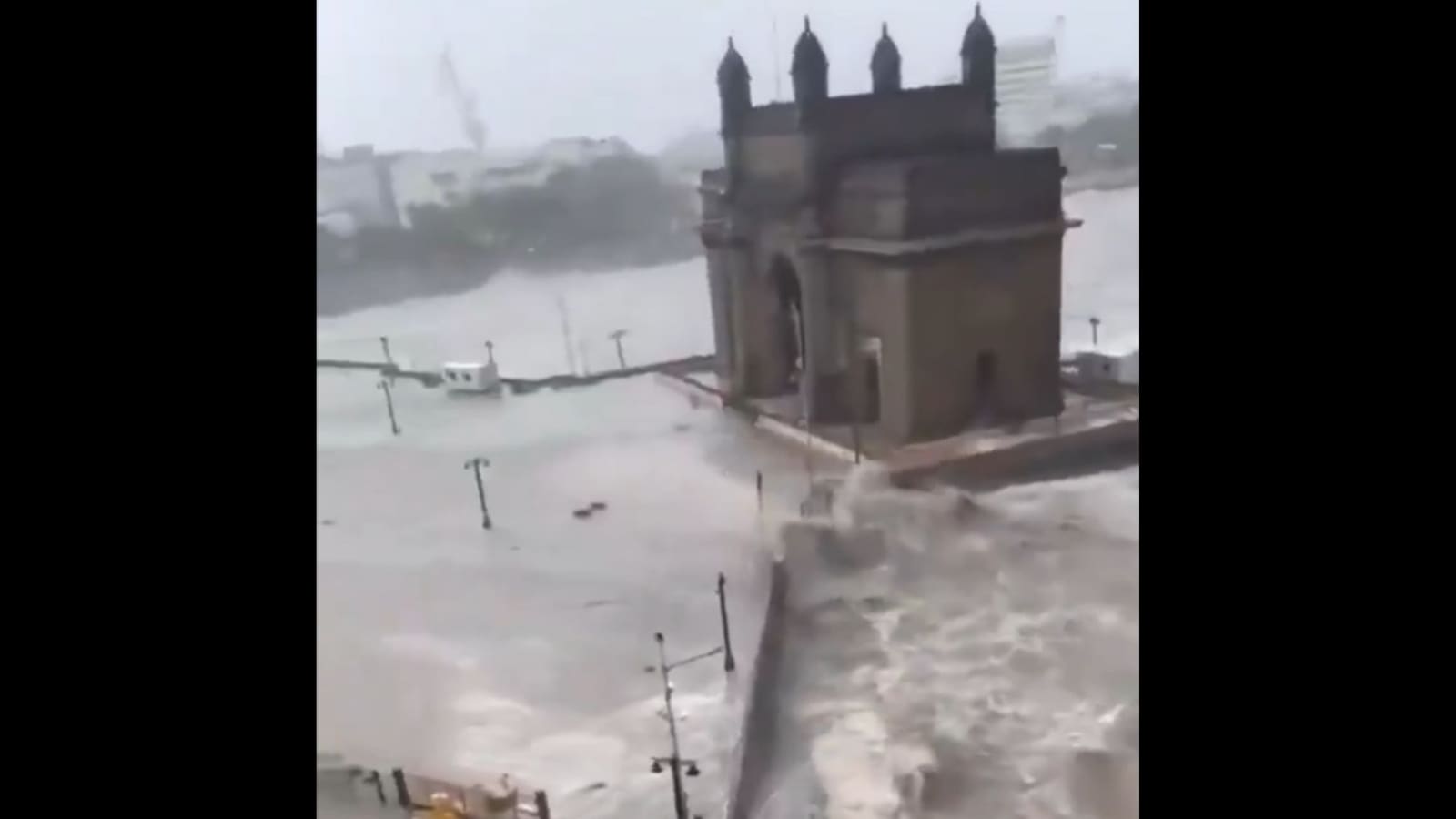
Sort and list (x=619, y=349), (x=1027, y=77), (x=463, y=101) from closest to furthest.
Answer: (x=1027, y=77), (x=463, y=101), (x=619, y=349)

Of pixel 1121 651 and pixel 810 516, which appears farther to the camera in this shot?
pixel 810 516

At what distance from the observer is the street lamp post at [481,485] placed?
1805 mm

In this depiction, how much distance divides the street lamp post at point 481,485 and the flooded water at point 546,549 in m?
0.01

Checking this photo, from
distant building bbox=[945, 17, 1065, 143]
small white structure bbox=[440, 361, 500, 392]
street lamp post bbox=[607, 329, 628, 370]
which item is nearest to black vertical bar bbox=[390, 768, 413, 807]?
small white structure bbox=[440, 361, 500, 392]

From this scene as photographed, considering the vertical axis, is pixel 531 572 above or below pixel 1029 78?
below

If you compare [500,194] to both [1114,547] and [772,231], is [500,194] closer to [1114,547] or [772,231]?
[772,231]

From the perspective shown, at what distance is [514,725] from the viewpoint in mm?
1753

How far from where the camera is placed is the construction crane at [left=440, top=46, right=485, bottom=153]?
1688 mm

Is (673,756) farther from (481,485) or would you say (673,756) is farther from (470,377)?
(470,377)

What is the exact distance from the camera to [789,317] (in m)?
1.76

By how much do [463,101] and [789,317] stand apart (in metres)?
0.60

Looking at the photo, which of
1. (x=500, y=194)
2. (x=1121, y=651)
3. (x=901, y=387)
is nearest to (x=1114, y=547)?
(x=1121, y=651)

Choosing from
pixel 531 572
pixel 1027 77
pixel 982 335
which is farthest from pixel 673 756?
pixel 1027 77

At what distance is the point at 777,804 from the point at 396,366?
916 mm
